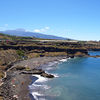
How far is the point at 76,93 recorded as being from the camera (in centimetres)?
5269

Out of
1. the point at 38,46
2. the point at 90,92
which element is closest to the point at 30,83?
the point at 90,92

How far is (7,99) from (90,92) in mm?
27357

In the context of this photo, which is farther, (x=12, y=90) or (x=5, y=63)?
(x=5, y=63)

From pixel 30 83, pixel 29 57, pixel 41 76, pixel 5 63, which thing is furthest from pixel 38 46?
pixel 30 83

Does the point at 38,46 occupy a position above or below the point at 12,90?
above

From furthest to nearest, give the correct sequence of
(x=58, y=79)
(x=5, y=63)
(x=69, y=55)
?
(x=69, y=55) < (x=5, y=63) < (x=58, y=79)

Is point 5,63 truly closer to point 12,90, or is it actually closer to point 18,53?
point 18,53

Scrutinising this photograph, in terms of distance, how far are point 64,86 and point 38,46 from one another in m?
83.4

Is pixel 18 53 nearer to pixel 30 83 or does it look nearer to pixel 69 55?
pixel 69 55

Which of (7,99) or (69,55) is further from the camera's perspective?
(69,55)

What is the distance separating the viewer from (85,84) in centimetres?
6312

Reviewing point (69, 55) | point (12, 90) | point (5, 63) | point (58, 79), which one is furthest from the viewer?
point (69, 55)

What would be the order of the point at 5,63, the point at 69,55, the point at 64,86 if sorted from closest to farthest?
the point at 64,86
the point at 5,63
the point at 69,55

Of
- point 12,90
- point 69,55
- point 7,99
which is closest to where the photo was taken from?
point 7,99
